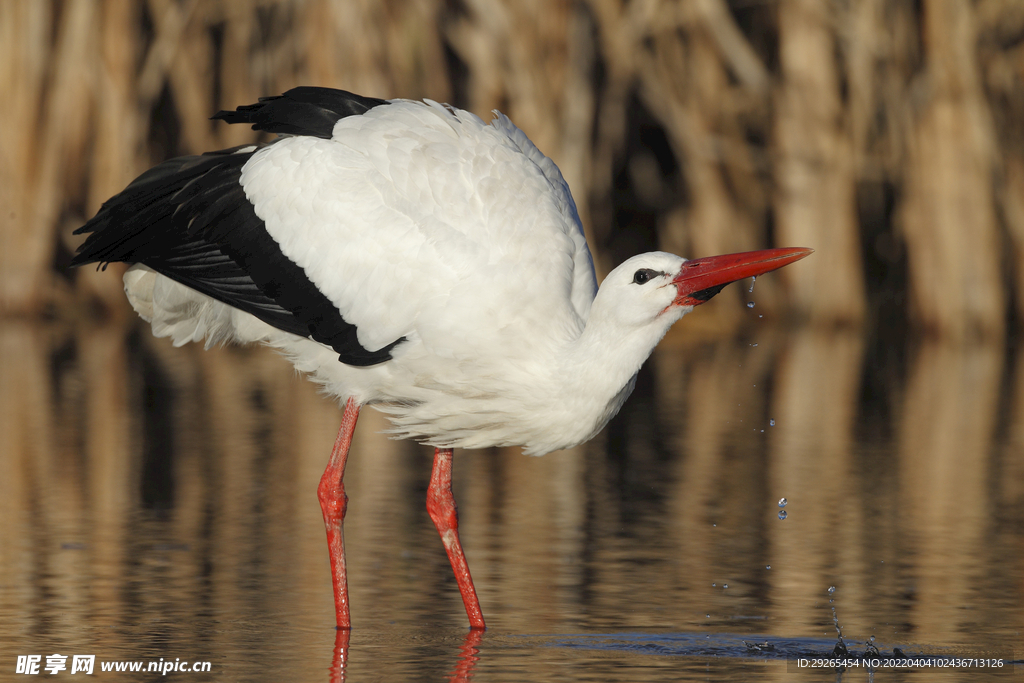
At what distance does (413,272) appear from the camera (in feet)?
20.8

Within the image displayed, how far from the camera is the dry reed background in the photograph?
13648mm

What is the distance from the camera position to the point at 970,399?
38.8ft

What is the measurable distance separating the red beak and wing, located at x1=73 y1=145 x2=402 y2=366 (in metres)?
1.60

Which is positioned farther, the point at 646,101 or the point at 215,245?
the point at 646,101

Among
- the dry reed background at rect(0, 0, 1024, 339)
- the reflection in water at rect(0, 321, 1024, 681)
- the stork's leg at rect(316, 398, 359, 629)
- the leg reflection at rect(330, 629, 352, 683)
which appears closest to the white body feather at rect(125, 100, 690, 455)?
the stork's leg at rect(316, 398, 359, 629)

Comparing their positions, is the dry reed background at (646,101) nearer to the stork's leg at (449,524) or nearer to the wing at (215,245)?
the wing at (215,245)

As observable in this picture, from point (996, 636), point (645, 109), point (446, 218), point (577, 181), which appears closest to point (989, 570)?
point (996, 636)

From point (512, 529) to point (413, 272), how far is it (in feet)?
5.51

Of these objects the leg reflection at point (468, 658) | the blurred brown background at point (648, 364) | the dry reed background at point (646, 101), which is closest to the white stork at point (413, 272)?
the leg reflection at point (468, 658)

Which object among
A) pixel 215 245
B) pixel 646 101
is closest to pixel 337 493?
→ pixel 215 245

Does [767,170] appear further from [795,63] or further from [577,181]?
[577,181]

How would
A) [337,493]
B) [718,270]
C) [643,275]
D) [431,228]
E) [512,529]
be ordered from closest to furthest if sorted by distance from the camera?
[718,270], [643,275], [431,228], [337,493], [512,529]

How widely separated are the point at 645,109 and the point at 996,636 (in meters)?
10.9

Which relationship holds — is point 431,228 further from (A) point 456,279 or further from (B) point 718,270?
(B) point 718,270
